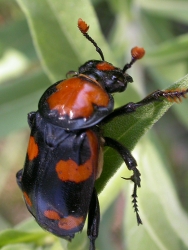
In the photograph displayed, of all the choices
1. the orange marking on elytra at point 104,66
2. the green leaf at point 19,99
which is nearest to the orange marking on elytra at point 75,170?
the orange marking on elytra at point 104,66

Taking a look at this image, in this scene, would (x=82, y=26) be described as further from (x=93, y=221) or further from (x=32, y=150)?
(x=93, y=221)

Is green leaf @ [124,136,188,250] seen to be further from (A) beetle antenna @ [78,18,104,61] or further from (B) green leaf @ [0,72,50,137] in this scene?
(B) green leaf @ [0,72,50,137]

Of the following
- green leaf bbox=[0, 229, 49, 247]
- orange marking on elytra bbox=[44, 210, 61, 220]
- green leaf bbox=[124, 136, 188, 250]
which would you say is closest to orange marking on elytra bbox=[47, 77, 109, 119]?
orange marking on elytra bbox=[44, 210, 61, 220]

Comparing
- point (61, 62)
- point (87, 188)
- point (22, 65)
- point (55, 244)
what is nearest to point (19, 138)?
point (22, 65)

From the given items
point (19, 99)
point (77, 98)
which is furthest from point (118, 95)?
point (19, 99)

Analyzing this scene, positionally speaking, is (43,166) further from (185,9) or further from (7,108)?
(185,9)

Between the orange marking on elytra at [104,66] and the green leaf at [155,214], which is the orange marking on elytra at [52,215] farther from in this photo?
the orange marking on elytra at [104,66]
